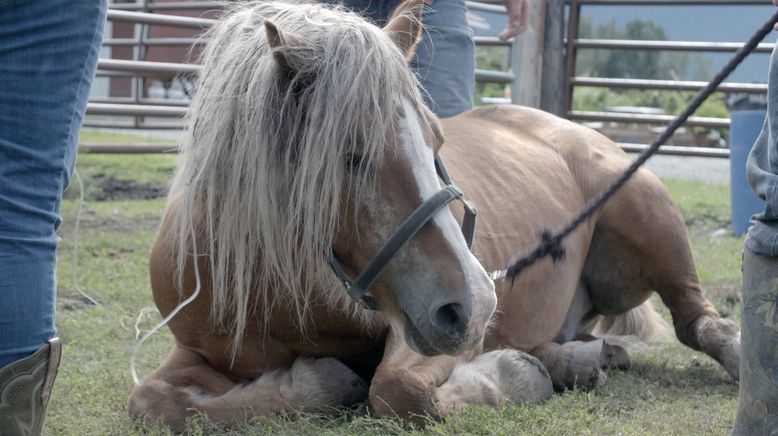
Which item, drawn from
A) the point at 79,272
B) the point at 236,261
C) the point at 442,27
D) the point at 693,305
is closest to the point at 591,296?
the point at 693,305

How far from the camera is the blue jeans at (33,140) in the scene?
74.2 inches

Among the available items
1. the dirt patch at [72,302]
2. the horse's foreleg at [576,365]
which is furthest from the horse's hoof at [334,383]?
the dirt patch at [72,302]

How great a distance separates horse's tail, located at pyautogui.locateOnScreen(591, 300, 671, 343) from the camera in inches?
166

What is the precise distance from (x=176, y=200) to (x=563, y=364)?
4.55 feet

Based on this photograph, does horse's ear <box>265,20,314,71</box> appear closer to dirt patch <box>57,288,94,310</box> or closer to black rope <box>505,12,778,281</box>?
black rope <box>505,12,778,281</box>

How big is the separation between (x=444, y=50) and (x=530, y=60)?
17.0 feet

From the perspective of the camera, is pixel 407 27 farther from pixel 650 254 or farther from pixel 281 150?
pixel 650 254

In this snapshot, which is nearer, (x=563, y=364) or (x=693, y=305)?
(x=563, y=364)

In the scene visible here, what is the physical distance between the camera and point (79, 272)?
5.34 metres

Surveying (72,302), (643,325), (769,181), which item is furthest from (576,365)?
(72,302)

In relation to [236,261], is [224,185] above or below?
above

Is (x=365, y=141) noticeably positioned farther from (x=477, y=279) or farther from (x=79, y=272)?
(x=79, y=272)

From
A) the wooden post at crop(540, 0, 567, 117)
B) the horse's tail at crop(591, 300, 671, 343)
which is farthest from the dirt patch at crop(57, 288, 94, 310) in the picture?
the wooden post at crop(540, 0, 567, 117)

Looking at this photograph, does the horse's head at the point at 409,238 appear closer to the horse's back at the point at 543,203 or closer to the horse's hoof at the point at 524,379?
the horse's hoof at the point at 524,379
